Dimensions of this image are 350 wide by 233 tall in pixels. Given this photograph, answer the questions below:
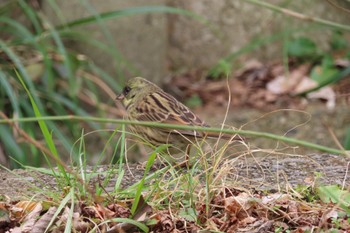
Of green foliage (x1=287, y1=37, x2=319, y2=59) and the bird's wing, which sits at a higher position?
the bird's wing

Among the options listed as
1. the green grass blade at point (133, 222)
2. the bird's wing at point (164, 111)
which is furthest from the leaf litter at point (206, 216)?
→ the bird's wing at point (164, 111)

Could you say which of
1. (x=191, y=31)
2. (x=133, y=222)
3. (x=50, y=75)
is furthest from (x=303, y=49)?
(x=133, y=222)

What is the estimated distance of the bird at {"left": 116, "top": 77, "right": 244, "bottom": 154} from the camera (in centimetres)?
465

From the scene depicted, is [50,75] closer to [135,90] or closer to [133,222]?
[135,90]

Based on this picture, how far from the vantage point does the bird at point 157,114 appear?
15.3 ft

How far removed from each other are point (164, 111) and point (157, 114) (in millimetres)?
46

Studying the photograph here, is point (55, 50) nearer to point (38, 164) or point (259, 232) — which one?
point (38, 164)

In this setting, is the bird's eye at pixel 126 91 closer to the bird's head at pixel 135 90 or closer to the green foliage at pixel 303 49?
the bird's head at pixel 135 90

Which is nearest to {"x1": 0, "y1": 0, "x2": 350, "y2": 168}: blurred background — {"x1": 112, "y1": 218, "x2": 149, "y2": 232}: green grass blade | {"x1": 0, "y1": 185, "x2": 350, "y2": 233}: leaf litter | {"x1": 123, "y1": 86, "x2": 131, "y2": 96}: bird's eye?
{"x1": 123, "y1": 86, "x2": 131, "y2": 96}: bird's eye

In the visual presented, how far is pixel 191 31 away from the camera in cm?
875

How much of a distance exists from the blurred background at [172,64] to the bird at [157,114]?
4.12 feet

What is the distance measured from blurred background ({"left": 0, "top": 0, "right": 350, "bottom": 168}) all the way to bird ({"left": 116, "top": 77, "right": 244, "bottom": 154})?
4.12ft

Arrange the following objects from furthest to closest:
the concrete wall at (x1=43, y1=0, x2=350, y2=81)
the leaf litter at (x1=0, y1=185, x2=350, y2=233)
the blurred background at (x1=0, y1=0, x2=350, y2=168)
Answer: the concrete wall at (x1=43, y1=0, x2=350, y2=81), the blurred background at (x1=0, y1=0, x2=350, y2=168), the leaf litter at (x1=0, y1=185, x2=350, y2=233)

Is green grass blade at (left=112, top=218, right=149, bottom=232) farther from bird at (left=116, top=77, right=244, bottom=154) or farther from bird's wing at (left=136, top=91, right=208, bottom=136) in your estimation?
bird's wing at (left=136, top=91, right=208, bottom=136)
